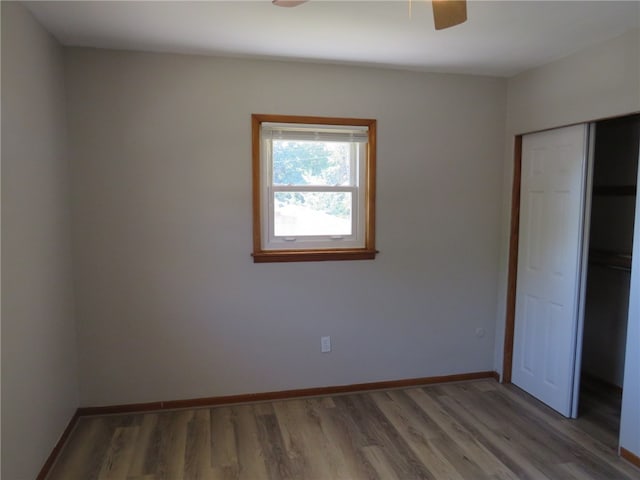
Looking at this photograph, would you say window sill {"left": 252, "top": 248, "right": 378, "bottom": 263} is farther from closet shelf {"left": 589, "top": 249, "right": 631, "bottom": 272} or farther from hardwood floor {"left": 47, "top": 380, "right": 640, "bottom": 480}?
closet shelf {"left": 589, "top": 249, "right": 631, "bottom": 272}

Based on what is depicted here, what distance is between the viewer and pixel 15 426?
201 centimetres

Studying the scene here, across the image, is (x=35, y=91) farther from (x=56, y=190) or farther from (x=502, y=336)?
(x=502, y=336)

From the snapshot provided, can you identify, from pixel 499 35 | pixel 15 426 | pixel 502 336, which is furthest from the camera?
pixel 502 336

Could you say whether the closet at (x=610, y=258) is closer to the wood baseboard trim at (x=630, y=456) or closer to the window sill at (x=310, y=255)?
the wood baseboard trim at (x=630, y=456)

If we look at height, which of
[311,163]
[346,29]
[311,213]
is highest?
[346,29]

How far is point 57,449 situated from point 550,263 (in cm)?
337

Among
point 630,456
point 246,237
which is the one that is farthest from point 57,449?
point 630,456

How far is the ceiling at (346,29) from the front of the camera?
216 centimetres

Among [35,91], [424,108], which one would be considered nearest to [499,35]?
[424,108]

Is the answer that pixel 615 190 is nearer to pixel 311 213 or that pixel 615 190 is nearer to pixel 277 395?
pixel 311 213

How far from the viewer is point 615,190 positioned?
3416 mm

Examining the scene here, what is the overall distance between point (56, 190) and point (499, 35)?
2.75m

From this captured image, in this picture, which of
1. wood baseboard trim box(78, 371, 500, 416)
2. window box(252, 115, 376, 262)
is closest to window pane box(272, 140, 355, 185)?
window box(252, 115, 376, 262)

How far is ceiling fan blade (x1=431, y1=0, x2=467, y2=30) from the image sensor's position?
1.60 metres
